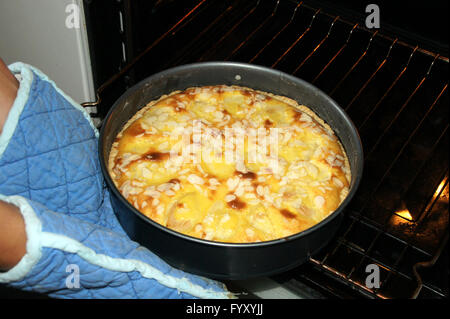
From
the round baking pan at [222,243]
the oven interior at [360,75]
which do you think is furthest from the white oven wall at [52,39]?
the round baking pan at [222,243]

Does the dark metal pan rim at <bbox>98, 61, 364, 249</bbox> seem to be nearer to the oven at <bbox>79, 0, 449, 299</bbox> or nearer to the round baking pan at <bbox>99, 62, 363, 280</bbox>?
the round baking pan at <bbox>99, 62, 363, 280</bbox>

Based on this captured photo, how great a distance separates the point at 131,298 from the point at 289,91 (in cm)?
75

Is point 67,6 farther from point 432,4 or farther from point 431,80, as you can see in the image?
point 431,80

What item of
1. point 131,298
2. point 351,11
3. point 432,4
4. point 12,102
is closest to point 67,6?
point 12,102

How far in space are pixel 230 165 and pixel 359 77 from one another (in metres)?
1.07

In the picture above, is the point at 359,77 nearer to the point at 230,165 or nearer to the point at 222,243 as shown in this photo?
the point at 230,165

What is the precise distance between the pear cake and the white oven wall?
32cm

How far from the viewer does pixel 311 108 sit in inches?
53.6

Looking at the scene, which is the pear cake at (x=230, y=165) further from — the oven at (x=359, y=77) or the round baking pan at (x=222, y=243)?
the oven at (x=359, y=77)

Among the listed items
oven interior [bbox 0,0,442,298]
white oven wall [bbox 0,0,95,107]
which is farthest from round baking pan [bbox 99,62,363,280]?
white oven wall [bbox 0,0,95,107]

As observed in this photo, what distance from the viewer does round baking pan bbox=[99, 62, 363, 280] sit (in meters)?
0.93

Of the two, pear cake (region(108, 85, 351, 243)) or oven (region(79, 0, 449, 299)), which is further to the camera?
oven (region(79, 0, 449, 299))

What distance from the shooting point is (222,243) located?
90cm

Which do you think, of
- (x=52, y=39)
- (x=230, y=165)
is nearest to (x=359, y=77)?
(x=230, y=165)
